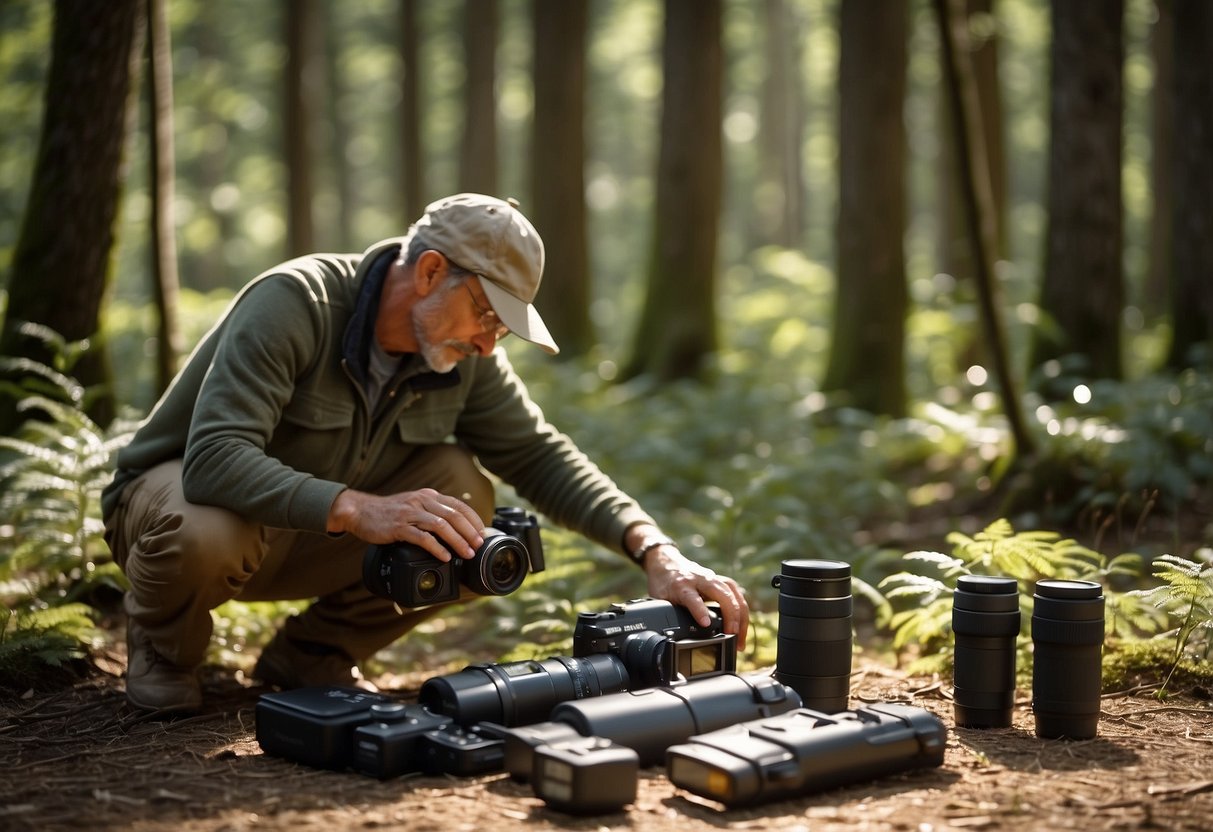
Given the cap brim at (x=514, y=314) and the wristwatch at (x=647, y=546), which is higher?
the cap brim at (x=514, y=314)

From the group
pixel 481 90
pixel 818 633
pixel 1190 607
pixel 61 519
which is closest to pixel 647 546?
pixel 818 633

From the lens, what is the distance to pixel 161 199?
599 cm

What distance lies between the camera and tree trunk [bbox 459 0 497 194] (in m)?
16.8

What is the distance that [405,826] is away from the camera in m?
2.79

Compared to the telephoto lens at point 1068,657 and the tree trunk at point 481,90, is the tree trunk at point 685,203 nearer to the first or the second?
the tree trunk at point 481,90

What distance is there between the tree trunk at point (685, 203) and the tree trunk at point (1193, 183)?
13.3ft

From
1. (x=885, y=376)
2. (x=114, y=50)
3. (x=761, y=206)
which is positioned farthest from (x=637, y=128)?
(x=114, y=50)

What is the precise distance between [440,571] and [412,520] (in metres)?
0.17

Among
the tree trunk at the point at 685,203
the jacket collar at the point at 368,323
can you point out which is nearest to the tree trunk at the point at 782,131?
the tree trunk at the point at 685,203

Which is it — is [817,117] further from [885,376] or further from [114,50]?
[114,50]

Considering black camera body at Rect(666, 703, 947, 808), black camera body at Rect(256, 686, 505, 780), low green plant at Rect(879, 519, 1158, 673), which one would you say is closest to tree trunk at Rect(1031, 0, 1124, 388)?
low green plant at Rect(879, 519, 1158, 673)

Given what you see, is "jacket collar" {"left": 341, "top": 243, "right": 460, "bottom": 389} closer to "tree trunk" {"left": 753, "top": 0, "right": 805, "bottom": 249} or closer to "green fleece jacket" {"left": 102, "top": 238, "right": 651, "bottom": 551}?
"green fleece jacket" {"left": 102, "top": 238, "right": 651, "bottom": 551}

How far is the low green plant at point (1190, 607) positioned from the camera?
3955 mm

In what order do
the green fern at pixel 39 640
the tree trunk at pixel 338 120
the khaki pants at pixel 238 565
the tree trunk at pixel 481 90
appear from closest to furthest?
the khaki pants at pixel 238 565 → the green fern at pixel 39 640 → the tree trunk at pixel 481 90 → the tree trunk at pixel 338 120
